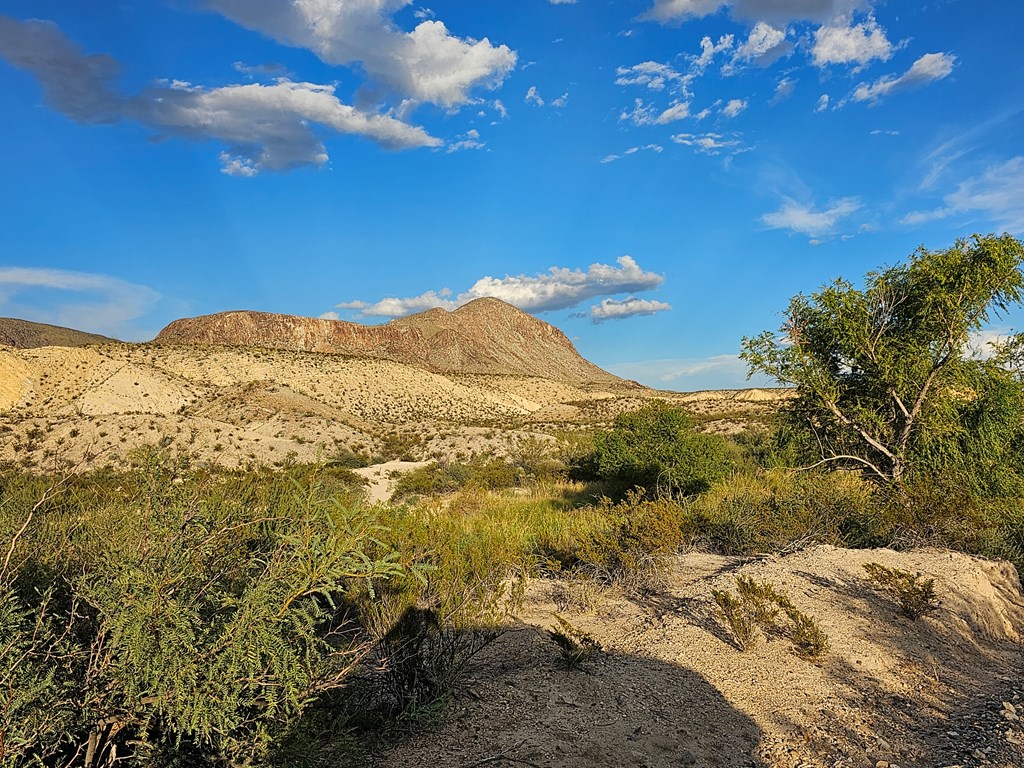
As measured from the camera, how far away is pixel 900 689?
19.2ft

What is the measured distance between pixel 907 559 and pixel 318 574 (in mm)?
8866

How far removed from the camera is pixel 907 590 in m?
7.41

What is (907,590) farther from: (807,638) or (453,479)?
(453,479)

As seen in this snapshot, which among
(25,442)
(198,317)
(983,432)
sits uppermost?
(198,317)

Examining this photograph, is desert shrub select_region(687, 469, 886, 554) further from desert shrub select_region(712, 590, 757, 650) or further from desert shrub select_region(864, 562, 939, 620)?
desert shrub select_region(712, 590, 757, 650)

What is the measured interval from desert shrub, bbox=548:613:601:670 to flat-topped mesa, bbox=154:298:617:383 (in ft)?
241

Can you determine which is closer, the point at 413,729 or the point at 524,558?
the point at 413,729

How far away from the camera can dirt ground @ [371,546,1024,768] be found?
4.63 m

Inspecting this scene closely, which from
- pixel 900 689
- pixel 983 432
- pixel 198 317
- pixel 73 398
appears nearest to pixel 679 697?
pixel 900 689

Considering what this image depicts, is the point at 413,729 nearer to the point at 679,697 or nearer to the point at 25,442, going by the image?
the point at 679,697

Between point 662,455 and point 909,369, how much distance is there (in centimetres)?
729

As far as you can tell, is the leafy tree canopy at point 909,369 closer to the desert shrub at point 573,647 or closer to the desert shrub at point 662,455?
the desert shrub at point 662,455

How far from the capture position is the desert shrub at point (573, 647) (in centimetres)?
582

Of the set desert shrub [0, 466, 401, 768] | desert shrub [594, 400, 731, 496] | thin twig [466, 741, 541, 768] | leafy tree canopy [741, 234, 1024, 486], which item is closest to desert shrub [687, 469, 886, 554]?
leafy tree canopy [741, 234, 1024, 486]
